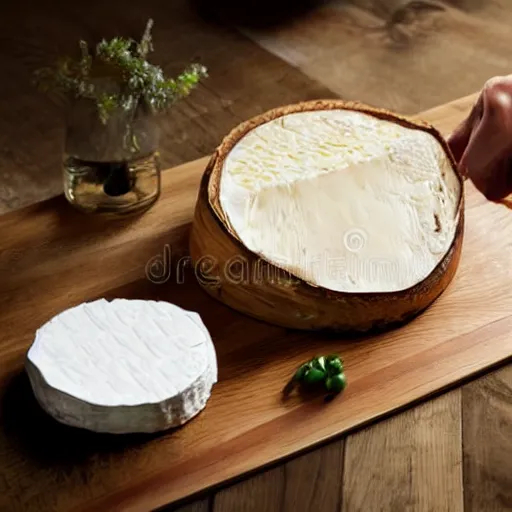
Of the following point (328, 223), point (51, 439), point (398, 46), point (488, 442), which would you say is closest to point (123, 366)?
point (51, 439)

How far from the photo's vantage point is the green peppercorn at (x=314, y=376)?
146 centimetres

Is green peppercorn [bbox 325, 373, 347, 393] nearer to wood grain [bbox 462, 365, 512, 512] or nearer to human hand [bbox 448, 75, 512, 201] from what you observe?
wood grain [bbox 462, 365, 512, 512]

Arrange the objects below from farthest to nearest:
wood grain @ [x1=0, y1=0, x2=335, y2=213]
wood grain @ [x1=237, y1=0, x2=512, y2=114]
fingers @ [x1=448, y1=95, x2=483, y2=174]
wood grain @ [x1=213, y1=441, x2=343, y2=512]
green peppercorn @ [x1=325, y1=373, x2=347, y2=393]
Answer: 1. wood grain @ [x1=237, y1=0, x2=512, y2=114]
2. wood grain @ [x1=0, y1=0, x2=335, y2=213]
3. fingers @ [x1=448, y1=95, x2=483, y2=174]
4. green peppercorn @ [x1=325, y1=373, x2=347, y2=393]
5. wood grain @ [x1=213, y1=441, x2=343, y2=512]

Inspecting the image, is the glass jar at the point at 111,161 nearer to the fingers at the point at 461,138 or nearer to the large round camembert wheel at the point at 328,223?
the large round camembert wheel at the point at 328,223

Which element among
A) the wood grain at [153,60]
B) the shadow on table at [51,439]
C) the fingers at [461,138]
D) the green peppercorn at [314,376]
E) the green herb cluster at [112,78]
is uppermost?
the green herb cluster at [112,78]

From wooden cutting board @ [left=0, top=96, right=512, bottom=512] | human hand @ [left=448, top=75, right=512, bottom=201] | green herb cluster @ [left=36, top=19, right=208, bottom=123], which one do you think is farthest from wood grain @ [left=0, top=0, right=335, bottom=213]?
human hand @ [left=448, top=75, right=512, bottom=201]

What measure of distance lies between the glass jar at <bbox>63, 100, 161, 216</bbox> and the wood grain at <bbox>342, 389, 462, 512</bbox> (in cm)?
65

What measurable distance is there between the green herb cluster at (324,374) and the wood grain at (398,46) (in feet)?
3.25

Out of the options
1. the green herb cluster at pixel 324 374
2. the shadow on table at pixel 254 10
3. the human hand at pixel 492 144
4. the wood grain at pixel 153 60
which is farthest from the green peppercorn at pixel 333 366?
the shadow on table at pixel 254 10

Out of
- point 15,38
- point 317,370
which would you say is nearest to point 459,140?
point 317,370

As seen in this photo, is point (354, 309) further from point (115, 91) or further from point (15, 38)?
point (15, 38)

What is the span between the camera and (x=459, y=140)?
1.76 m

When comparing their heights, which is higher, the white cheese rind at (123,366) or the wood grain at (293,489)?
the white cheese rind at (123,366)

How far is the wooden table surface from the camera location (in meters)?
1.33
